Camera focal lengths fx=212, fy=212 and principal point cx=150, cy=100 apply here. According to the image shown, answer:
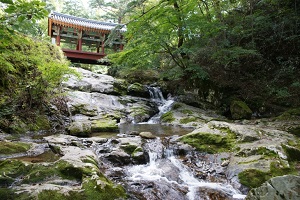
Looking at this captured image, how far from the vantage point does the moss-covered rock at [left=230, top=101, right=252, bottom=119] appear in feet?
32.6

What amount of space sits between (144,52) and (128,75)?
6.40 m

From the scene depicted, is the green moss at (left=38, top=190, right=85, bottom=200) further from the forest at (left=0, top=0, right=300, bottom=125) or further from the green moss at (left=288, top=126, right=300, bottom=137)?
the forest at (left=0, top=0, right=300, bottom=125)

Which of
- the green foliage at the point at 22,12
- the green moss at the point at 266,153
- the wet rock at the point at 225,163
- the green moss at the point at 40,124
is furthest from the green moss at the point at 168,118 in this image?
the green foliage at the point at 22,12

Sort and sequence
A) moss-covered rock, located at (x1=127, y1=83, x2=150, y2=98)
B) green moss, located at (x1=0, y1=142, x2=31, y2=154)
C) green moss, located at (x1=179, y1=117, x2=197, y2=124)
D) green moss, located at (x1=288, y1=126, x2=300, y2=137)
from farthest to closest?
1. moss-covered rock, located at (x1=127, y1=83, x2=150, y2=98)
2. green moss, located at (x1=179, y1=117, x2=197, y2=124)
3. green moss, located at (x1=288, y1=126, x2=300, y2=137)
4. green moss, located at (x1=0, y1=142, x2=31, y2=154)

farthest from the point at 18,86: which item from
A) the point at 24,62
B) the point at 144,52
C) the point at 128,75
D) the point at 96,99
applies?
the point at 128,75

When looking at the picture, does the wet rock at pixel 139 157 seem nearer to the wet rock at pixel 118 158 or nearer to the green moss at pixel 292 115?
the wet rock at pixel 118 158

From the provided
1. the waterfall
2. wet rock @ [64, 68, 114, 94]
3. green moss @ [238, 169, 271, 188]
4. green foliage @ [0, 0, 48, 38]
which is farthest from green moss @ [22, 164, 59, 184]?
wet rock @ [64, 68, 114, 94]

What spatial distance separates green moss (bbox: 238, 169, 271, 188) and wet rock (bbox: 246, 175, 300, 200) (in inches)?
60.1

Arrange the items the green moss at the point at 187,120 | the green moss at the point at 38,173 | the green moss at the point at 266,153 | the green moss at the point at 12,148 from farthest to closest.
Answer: the green moss at the point at 187,120
the green moss at the point at 266,153
the green moss at the point at 12,148
the green moss at the point at 38,173

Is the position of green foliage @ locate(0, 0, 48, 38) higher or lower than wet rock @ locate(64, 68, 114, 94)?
higher

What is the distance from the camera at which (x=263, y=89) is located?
10297 mm

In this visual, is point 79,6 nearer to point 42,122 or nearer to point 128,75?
point 128,75

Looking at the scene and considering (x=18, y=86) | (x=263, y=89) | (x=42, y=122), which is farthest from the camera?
(x=263, y=89)

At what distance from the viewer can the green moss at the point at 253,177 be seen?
152 inches
